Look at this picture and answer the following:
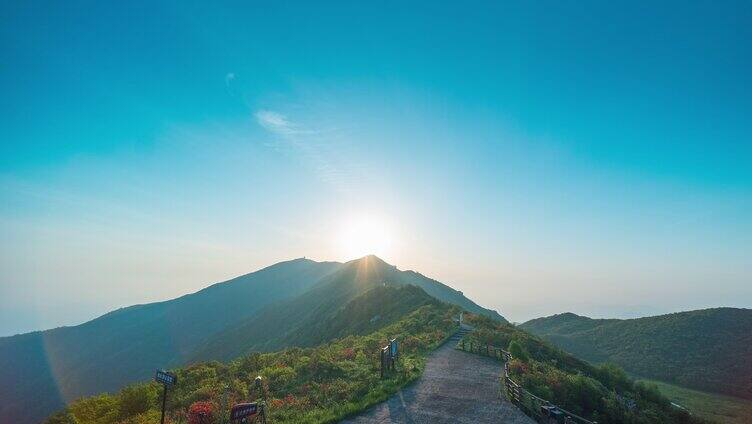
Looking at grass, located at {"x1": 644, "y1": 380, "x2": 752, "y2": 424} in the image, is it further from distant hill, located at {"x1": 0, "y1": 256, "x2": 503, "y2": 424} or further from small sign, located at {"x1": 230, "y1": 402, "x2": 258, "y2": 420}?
small sign, located at {"x1": 230, "y1": 402, "x2": 258, "y2": 420}

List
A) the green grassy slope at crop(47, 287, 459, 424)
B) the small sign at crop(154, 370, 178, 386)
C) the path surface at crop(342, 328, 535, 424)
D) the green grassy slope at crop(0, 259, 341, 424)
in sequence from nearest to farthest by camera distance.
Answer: the small sign at crop(154, 370, 178, 386)
the path surface at crop(342, 328, 535, 424)
the green grassy slope at crop(47, 287, 459, 424)
the green grassy slope at crop(0, 259, 341, 424)

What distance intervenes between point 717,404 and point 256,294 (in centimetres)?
16005

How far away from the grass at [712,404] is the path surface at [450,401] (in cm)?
2933

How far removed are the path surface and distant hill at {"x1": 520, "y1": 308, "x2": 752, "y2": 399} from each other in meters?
46.4

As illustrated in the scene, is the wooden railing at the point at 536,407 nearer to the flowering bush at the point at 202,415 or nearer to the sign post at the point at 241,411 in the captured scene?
the sign post at the point at 241,411

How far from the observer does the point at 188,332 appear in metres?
155

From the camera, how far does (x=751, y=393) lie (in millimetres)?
46094

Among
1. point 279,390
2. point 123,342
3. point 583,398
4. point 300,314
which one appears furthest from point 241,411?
point 123,342

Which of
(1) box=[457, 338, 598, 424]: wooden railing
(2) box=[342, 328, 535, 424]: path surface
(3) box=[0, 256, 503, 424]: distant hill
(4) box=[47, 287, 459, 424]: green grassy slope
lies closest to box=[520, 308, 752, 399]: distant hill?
(3) box=[0, 256, 503, 424]: distant hill

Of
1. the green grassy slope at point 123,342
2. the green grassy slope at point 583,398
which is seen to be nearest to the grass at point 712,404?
the green grassy slope at point 583,398

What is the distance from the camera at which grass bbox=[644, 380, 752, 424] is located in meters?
37.1

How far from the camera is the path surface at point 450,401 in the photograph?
604 inches

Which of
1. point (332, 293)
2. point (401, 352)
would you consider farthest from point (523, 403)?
point (332, 293)

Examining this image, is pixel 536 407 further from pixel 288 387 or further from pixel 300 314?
pixel 300 314
